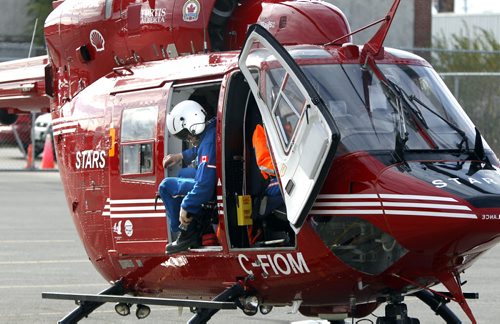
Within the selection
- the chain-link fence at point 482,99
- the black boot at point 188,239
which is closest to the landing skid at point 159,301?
the black boot at point 188,239

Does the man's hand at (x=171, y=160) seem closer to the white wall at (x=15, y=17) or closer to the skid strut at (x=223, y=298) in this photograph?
the skid strut at (x=223, y=298)

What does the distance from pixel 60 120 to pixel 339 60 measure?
140 inches

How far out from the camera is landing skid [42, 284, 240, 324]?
9.00 meters

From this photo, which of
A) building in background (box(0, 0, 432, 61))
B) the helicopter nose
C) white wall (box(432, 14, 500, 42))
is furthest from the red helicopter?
white wall (box(432, 14, 500, 42))

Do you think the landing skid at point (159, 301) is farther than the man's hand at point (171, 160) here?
No

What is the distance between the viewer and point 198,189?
920 cm

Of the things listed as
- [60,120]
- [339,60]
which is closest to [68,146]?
[60,120]

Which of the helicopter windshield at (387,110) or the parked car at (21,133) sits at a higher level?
the helicopter windshield at (387,110)

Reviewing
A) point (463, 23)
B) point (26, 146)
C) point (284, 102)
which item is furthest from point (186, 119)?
point (463, 23)

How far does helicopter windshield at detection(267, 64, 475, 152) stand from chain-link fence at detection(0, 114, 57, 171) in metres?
21.5

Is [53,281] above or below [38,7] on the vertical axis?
above

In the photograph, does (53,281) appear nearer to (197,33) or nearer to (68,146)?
(68,146)

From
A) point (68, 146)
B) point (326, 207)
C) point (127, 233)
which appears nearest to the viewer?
point (326, 207)

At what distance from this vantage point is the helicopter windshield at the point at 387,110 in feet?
27.9
